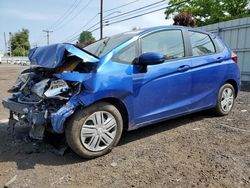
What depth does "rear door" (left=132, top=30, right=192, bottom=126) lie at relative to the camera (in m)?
4.27

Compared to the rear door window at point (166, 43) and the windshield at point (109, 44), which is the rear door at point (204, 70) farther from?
the windshield at point (109, 44)

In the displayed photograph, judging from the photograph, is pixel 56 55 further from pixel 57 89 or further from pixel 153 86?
pixel 153 86

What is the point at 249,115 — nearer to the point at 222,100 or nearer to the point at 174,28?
the point at 222,100

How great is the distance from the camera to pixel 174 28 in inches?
195

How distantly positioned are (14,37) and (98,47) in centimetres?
9656

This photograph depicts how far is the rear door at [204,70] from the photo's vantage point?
498 cm

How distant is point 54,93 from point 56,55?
58 centimetres

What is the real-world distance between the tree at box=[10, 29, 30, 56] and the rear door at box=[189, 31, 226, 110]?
92279 mm

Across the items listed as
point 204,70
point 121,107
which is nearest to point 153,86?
point 121,107

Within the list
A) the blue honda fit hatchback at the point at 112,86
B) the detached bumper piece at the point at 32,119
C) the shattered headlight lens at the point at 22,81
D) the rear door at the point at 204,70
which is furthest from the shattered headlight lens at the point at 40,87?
the rear door at the point at 204,70

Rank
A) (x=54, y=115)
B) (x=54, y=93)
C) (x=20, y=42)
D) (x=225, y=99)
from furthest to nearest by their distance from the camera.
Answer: (x=20, y=42) < (x=225, y=99) < (x=54, y=93) < (x=54, y=115)

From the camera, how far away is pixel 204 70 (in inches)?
199

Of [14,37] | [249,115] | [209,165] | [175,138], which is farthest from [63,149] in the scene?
[14,37]

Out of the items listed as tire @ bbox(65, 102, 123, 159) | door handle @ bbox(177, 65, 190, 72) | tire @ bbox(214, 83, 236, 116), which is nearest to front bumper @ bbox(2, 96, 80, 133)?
tire @ bbox(65, 102, 123, 159)
